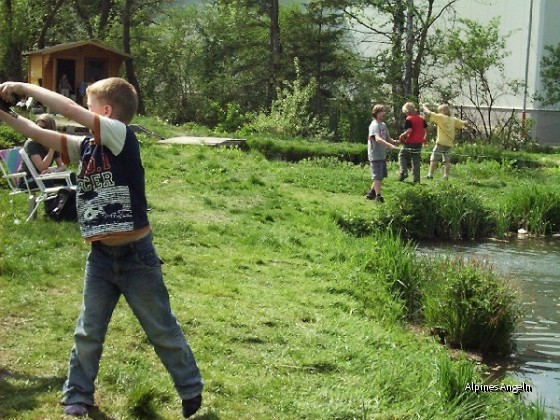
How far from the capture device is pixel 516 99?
32719mm

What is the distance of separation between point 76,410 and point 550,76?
95.0 feet

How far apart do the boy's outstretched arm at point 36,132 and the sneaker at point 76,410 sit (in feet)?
4.61

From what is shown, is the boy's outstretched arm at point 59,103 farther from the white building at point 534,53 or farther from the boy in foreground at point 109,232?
the white building at point 534,53

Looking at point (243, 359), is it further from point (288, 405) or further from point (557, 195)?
point (557, 195)

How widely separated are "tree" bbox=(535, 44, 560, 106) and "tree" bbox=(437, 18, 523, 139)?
0.86m

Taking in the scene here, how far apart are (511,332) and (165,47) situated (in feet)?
91.6

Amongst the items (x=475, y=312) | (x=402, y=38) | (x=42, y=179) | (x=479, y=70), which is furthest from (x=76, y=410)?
(x=402, y=38)

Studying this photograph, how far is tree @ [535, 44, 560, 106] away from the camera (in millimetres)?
31641

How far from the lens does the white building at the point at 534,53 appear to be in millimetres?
32688

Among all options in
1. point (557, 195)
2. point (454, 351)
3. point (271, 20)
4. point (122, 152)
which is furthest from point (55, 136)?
point (271, 20)

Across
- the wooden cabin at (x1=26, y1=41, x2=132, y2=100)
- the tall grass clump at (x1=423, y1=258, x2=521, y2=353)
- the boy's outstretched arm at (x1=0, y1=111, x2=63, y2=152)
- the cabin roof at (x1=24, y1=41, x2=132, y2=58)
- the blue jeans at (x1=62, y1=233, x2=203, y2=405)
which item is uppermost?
the cabin roof at (x1=24, y1=41, x2=132, y2=58)

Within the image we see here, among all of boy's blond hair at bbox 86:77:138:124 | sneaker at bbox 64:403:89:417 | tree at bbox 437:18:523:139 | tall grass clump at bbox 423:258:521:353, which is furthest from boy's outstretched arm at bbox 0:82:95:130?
tree at bbox 437:18:523:139

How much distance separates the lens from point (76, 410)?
525 centimetres

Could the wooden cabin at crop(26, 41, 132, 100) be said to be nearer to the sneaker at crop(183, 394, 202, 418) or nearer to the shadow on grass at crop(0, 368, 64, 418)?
the shadow on grass at crop(0, 368, 64, 418)
